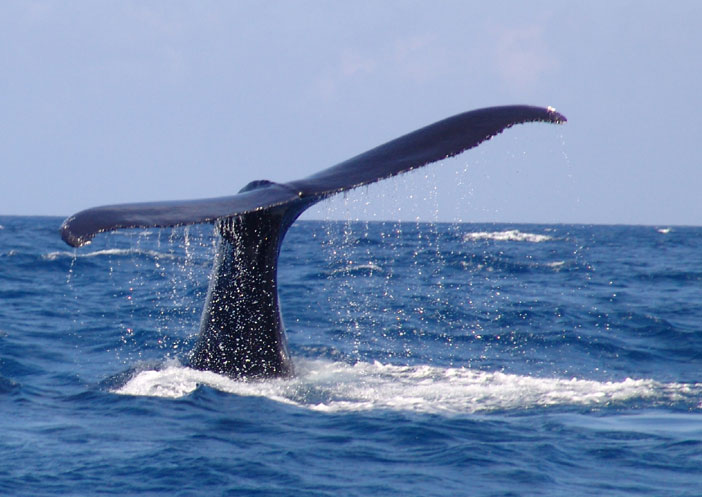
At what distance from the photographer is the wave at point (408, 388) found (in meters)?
7.12

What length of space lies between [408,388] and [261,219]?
196cm

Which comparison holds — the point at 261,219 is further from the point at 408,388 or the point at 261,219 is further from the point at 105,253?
the point at 105,253

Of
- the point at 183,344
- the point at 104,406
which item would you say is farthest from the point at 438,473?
the point at 183,344

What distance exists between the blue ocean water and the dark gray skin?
A: 21cm

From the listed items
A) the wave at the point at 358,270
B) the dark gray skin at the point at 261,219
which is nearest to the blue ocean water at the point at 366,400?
the dark gray skin at the point at 261,219

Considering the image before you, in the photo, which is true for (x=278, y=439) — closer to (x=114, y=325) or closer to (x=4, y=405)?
(x=4, y=405)

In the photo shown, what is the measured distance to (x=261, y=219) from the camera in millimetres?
6977

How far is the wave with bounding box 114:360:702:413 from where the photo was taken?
23.4ft

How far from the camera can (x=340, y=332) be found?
11961mm

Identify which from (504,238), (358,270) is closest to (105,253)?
(358,270)

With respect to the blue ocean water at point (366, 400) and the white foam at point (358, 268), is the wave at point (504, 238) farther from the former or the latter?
the blue ocean water at point (366, 400)

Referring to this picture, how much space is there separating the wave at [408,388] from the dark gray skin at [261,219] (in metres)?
0.22

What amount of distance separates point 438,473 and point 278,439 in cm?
111

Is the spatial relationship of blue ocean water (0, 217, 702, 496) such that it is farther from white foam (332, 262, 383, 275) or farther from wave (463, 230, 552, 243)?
wave (463, 230, 552, 243)
